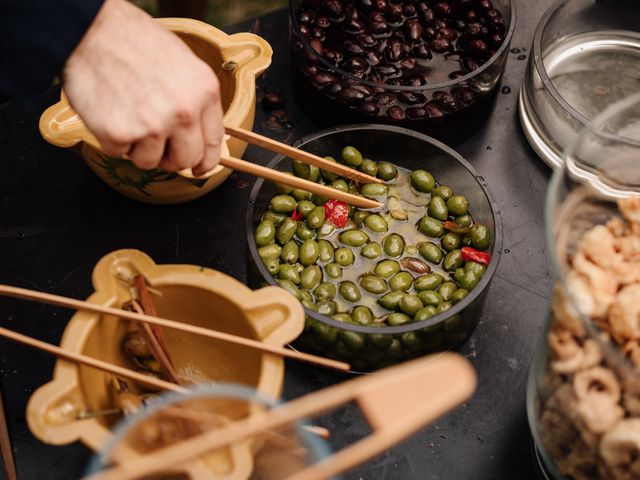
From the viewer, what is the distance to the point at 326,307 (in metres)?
0.85

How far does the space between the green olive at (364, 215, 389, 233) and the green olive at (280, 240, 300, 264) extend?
0.28ft

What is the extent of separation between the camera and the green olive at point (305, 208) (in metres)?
0.93

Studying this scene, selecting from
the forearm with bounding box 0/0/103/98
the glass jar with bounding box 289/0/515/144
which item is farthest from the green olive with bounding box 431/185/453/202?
the forearm with bounding box 0/0/103/98

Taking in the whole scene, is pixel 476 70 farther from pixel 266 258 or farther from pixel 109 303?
pixel 109 303

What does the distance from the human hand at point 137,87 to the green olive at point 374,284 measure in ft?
0.83

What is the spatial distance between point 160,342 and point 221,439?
381mm

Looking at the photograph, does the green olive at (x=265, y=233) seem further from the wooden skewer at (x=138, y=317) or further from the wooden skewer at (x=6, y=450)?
the wooden skewer at (x=6, y=450)

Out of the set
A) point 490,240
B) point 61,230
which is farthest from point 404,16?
point 61,230

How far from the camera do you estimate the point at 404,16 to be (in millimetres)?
1108

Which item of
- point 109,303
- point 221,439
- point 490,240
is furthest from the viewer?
point 490,240

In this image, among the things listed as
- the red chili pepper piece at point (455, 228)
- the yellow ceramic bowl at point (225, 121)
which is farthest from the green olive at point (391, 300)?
the yellow ceramic bowl at point (225, 121)

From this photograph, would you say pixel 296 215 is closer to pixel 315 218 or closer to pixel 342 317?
pixel 315 218

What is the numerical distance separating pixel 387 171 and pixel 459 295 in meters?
0.19

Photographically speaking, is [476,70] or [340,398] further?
[476,70]
